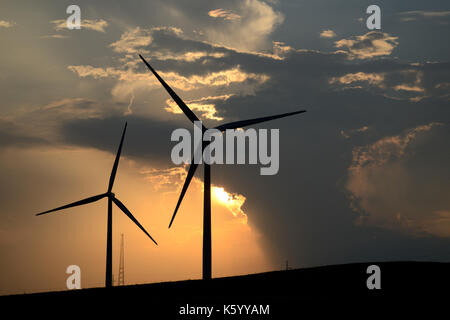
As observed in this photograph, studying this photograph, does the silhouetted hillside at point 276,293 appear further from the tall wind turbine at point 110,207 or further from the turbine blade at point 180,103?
the turbine blade at point 180,103

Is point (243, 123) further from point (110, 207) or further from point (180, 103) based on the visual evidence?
point (110, 207)

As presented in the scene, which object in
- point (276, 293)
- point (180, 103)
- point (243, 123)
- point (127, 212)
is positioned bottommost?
point (276, 293)

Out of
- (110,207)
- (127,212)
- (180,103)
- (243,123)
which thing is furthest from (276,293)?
(110,207)

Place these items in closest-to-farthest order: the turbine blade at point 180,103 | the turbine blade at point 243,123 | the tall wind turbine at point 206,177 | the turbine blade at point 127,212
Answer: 1. the tall wind turbine at point 206,177
2. the turbine blade at point 243,123
3. the turbine blade at point 180,103
4. the turbine blade at point 127,212

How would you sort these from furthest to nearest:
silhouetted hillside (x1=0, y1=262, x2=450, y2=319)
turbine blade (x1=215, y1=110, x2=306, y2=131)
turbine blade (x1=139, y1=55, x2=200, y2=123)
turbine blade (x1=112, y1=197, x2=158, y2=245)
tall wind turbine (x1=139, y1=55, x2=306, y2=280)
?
turbine blade (x1=112, y1=197, x2=158, y2=245), turbine blade (x1=139, y1=55, x2=200, y2=123), turbine blade (x1=215, y1=110, x2=306, y2=131), tall wind turbine (x1=139, y1=55, x2=306, y2=280), silhouetted hillside (x1=0, y1=262, x2=450, y2=319)

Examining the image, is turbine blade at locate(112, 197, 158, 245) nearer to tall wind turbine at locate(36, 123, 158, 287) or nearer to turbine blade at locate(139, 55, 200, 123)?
tall wind turbine at locate(36, 123, 158, 287)

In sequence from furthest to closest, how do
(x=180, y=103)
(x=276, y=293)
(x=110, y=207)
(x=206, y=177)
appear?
(x=110, y=207) → (x=180, y=103) → (x=276, y=293) → (x=206, y=177)

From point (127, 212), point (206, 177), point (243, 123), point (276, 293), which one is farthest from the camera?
point (127, 212)

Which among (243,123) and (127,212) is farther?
(127,212)

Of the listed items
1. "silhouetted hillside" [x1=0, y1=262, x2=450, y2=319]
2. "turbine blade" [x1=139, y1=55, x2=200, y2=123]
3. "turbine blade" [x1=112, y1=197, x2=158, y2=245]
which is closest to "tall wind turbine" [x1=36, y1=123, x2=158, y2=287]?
"turbine blade" [x1=112, y1=197, x2=158, y2=245]

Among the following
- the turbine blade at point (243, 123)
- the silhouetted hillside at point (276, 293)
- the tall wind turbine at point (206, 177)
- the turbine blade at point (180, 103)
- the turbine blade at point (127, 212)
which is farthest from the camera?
the turbine blade at point (127, 212)

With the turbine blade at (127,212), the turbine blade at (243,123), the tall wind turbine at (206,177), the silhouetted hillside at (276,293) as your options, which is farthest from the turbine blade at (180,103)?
the turbine blade at (127,212)
